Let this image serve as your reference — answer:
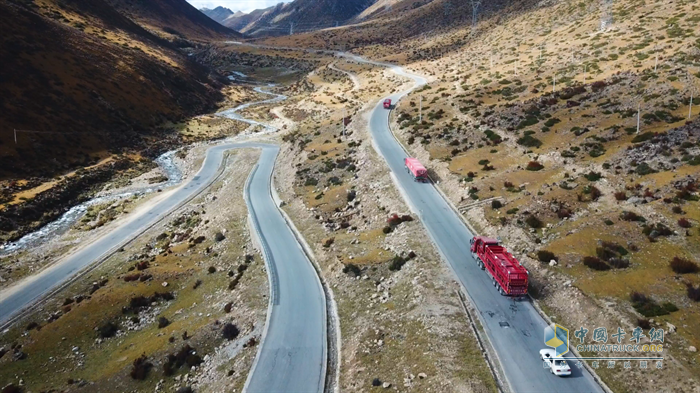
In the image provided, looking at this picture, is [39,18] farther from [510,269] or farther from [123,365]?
[510,269]

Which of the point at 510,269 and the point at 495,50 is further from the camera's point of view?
the point at 495,50

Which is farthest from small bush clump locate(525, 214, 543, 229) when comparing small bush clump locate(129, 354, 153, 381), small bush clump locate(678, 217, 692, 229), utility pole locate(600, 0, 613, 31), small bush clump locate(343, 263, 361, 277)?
utility pole locate(600, 0, 613, 31)

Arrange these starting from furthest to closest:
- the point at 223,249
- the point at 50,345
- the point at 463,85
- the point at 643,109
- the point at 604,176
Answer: the point at 463,85 → the point at 643,109 → the point at 223,249 → the point at 604,176 → the point at 50,345

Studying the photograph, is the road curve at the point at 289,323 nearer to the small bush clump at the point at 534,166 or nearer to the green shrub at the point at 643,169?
the small bush clump at the point at 534,166

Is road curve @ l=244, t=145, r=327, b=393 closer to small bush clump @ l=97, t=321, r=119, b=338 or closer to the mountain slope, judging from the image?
small bush clump @ l=97, t=321, r=119, b=338

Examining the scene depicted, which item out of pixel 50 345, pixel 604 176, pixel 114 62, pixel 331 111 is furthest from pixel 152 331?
pixel 114 62

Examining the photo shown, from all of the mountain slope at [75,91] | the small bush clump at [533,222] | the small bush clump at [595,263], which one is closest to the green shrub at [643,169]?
the small bush clump at [533,222]
